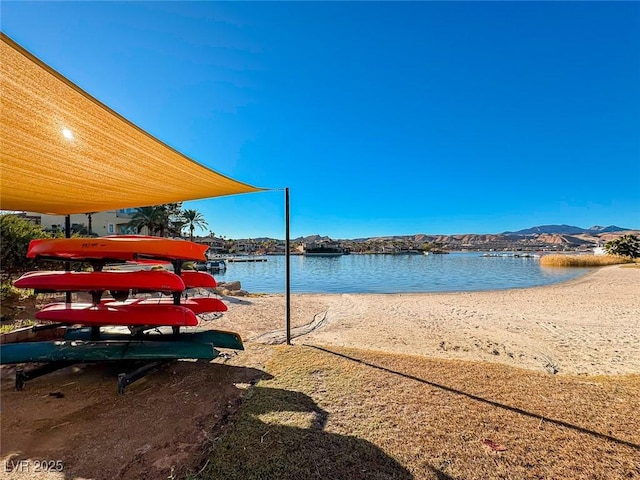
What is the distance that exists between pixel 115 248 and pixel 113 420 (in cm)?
179

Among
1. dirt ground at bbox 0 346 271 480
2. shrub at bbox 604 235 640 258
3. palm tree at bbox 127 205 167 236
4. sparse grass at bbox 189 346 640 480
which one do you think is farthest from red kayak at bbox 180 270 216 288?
shrub at bbox 604 235 640 258

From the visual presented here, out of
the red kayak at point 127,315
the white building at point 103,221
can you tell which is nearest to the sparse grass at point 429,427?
the red kayak at point 127,315

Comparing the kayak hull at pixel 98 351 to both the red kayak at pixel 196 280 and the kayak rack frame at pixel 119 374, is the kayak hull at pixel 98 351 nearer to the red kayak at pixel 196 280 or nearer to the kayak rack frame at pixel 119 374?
the kayak rack frame at pixel 119 374

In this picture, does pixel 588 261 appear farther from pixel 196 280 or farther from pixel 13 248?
pixel 13 248

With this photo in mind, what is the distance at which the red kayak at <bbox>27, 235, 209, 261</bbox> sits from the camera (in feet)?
11.0

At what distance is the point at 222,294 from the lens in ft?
40.1

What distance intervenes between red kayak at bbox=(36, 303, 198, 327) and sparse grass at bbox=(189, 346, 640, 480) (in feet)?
3.96

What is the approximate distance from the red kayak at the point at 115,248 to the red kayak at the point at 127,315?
0.62 m

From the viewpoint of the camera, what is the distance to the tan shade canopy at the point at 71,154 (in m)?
1.91

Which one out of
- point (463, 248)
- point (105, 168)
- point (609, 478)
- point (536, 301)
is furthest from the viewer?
point (463, 248)

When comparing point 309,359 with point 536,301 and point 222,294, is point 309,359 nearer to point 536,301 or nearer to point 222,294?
point 222,294

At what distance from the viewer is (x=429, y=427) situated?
2.41 metres

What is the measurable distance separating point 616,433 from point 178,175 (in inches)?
193

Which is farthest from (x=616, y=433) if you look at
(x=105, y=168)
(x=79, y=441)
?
(x=105, y=168)
